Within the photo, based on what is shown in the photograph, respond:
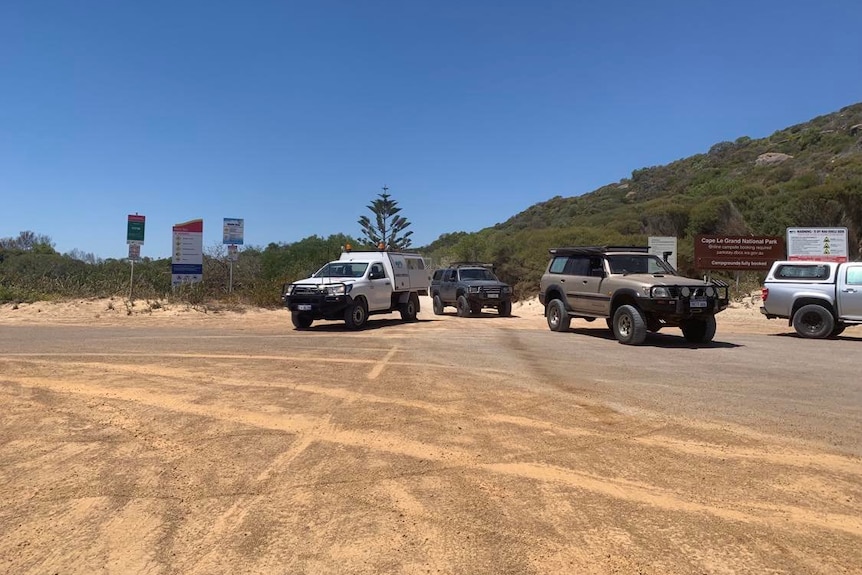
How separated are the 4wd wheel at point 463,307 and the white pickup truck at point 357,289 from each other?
Result: 2.42 metres

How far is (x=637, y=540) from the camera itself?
10.3 ft

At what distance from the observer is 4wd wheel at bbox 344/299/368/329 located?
1491 centimetres

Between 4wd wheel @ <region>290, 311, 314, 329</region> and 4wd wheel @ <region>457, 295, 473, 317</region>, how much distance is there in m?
6.75

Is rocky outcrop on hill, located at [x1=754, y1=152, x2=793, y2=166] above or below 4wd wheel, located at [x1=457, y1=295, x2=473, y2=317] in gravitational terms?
above

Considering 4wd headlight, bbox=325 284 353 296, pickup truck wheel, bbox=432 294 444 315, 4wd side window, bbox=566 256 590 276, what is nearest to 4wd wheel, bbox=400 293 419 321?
4wd headlight, bbox=325 284 353 296

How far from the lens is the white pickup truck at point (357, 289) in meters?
14.7

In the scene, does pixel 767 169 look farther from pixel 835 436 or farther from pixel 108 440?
pixel 108 440

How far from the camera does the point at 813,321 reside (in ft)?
45.1

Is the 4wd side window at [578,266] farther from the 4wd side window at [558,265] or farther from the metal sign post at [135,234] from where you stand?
the metal sign post at [135,234]

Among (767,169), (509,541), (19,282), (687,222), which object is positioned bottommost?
(509,541)

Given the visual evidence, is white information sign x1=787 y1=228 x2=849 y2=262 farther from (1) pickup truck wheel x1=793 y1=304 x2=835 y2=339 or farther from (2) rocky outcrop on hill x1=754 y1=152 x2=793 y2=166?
(2) rocky outcrop on hill x1=754 y1=152 x2=793 y2=166

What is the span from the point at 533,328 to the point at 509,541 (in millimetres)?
13401

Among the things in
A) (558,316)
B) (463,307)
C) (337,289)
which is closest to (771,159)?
(463,307)

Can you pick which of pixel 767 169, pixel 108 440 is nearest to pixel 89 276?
pixel 108 440
